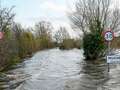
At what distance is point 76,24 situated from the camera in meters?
53.5

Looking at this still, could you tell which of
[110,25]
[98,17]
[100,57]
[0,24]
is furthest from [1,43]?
[110,25]

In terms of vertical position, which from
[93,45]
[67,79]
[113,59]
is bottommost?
[67,79]

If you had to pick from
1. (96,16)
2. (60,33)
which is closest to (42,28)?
(60,33)

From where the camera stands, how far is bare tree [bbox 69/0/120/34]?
46.0 m

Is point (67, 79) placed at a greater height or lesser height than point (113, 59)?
lesser

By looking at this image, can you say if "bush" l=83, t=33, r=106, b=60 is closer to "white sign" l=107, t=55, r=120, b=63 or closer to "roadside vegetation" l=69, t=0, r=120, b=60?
"roadside vegetation" l=69, t=0, r=120, b=60

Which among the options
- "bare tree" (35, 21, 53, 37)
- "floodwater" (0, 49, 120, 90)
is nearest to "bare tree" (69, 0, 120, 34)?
"floodwater" (0, 49, 120, 90)

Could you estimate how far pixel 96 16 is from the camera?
46.6 metres

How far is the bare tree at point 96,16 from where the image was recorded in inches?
1811

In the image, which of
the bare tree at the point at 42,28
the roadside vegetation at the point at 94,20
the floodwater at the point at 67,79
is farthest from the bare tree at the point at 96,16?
the bare tree at the point at 42,28

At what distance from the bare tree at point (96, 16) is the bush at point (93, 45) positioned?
510cm

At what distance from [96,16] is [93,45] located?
29.4ft

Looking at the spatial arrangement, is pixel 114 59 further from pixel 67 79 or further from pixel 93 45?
pixel 93 45

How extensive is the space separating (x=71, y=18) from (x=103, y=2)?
24.0 ft
